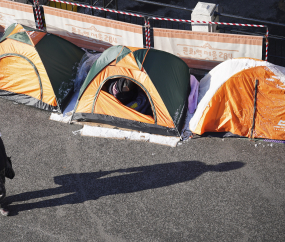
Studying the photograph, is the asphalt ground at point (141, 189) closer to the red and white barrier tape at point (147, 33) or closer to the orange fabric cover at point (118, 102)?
the orange fabric cover at point (118, 102)

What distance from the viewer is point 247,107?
748 cm

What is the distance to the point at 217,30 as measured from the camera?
9.52 m

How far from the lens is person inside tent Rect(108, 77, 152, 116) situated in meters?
8.39

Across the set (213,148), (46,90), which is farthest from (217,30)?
(46,90)

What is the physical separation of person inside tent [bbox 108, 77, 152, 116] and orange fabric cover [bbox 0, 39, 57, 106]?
159 cm

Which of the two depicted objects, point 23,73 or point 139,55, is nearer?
point 139,55

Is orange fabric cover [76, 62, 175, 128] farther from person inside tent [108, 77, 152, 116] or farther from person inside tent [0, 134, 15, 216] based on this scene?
person inside tent [0, 134, 15, 216]

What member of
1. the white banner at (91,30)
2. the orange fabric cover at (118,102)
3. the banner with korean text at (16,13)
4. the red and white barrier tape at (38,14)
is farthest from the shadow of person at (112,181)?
the banner with korean text at (16,13)

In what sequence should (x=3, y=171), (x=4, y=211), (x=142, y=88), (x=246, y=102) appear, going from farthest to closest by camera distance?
(x=142, y=88)
(x=246, y=102)
(x=4, y=211)
(x=3, y=171)

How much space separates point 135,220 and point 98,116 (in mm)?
2854

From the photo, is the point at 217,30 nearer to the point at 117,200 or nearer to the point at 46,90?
the point at 46,90

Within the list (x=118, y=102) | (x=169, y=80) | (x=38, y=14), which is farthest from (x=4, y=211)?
(x=38, y=14)

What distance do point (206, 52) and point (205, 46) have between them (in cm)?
16

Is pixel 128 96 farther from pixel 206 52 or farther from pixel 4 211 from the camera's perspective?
pixel 4 211
